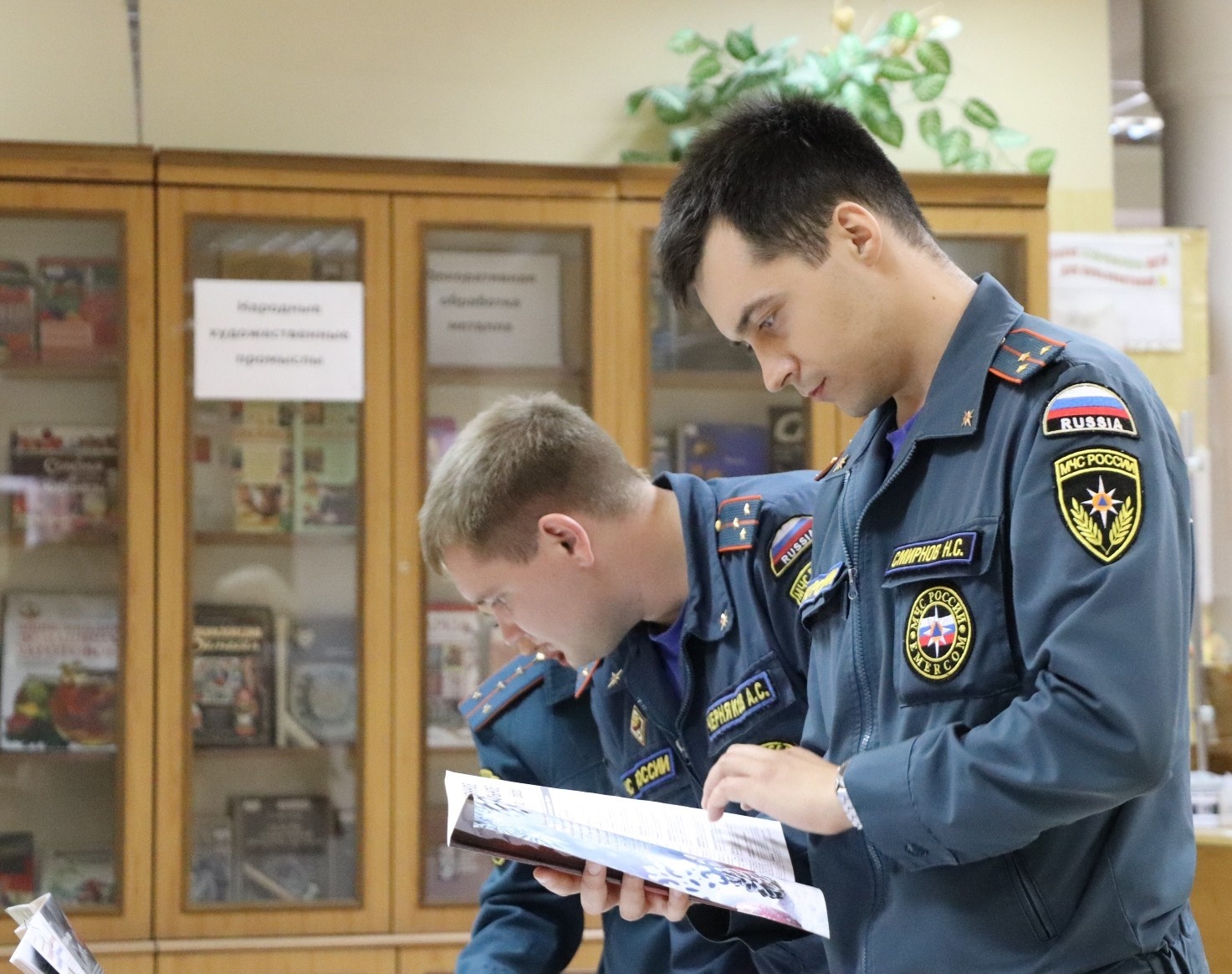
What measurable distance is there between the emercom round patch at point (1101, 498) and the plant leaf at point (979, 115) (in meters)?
2.91

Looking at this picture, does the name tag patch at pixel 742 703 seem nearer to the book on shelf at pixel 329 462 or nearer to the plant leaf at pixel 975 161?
the book on shelf at pixel 329 462

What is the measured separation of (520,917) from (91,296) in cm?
207

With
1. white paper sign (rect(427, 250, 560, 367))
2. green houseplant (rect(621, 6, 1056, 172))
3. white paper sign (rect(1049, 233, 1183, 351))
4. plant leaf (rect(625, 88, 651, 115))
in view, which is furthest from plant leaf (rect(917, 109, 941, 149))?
white paper sign (rect(427, 250, 560, 367))

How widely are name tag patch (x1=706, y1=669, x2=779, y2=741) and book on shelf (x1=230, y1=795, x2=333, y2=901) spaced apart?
1929mm

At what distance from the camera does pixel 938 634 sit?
1.09m

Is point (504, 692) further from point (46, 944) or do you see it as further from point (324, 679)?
point (324, 679)

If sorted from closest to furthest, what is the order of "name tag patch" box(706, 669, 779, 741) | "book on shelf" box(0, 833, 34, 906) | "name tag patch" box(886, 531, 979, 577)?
"name tag patch" box(886, 531, 979, 577), "name tag patch" box(706, 669, 779, 741), "book on shelf" box(0, 833, 34, 906)

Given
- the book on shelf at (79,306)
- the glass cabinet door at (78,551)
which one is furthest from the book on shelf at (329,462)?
the book on shelf at (79,306)

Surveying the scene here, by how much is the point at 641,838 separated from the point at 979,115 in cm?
293

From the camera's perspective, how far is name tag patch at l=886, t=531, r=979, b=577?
1.08 meters

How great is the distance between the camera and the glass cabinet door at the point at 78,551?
127 inches

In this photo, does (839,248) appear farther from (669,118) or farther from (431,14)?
(431,14)

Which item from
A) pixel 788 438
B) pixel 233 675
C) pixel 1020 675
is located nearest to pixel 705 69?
pixel 788 438

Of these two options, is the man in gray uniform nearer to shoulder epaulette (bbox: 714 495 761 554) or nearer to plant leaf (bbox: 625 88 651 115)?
shoulder epaulette (bbox: 714 495 761 554)
